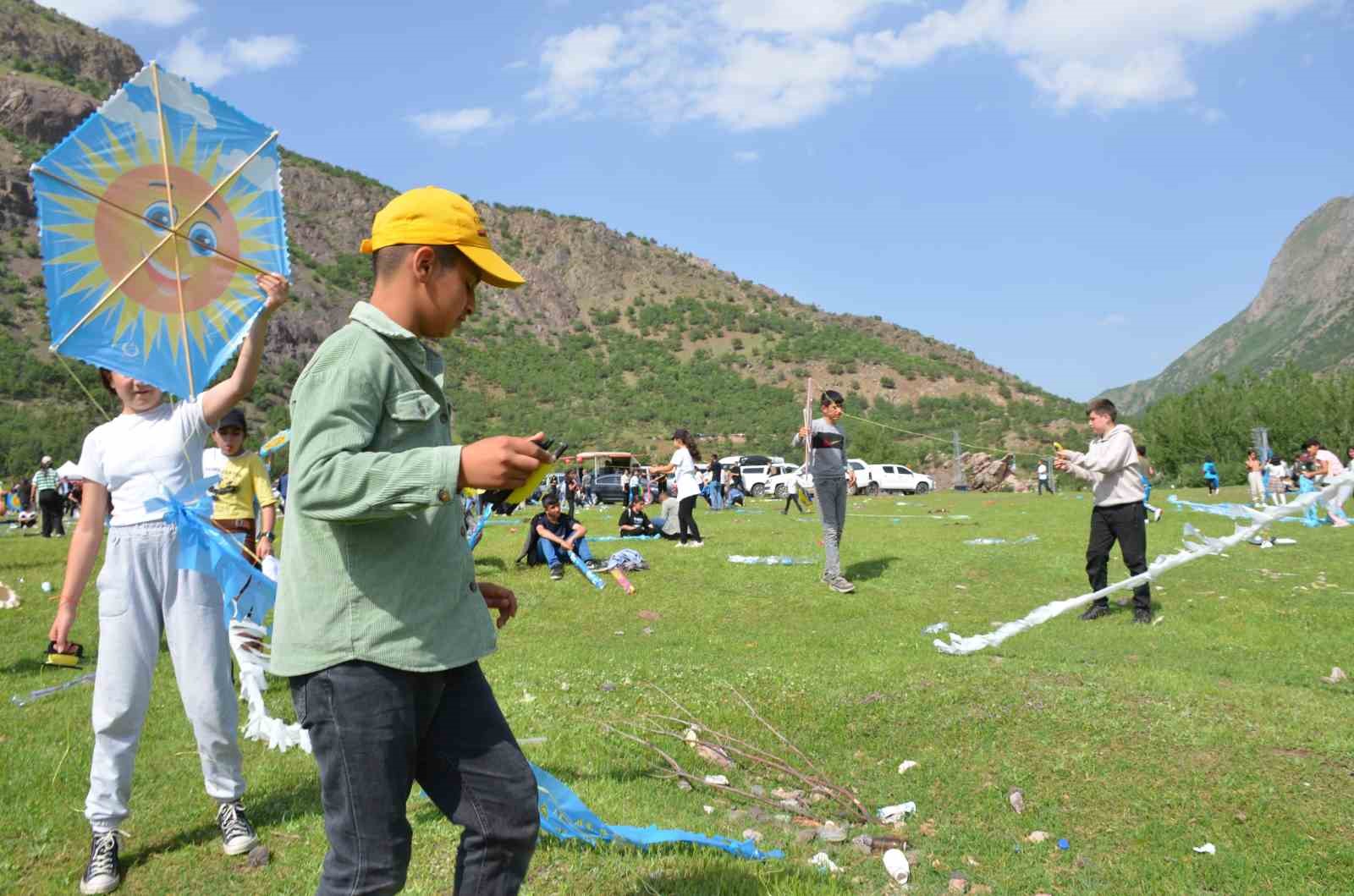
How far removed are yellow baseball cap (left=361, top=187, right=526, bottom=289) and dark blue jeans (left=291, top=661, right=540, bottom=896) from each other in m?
1.00

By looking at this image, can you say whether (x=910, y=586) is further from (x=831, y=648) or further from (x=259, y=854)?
(x=259, y=854)

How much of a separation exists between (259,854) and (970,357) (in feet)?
327

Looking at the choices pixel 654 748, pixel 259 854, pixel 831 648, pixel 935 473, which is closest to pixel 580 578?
pixel 831 648

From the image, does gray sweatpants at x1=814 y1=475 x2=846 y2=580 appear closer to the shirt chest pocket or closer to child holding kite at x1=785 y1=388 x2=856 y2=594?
child holding kite at x1=785 y1=388 x2=856 y2=594

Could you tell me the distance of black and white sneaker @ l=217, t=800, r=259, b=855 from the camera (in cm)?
405

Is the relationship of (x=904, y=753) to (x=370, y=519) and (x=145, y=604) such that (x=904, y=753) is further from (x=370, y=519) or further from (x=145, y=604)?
(x=370, y=519)

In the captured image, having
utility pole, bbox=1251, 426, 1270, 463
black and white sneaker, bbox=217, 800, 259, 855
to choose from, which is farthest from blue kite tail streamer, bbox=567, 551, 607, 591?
utility pole, bbox=1251, 426, 1270, 463

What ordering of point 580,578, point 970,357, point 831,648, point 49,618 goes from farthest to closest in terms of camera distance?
point 970,357
point 580,578
point 49,618
point 831,648

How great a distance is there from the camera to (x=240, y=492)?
726 centimetres

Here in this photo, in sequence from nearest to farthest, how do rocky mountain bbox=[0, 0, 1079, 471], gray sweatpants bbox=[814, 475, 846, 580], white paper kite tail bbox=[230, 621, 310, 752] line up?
1. white paper kite tail bbox=[230, 621, 310, 752]
2. gray sweatpants bbox=[814, 475, 846, 580]
3. rocky mountain bbox=[0, 0, 1079, 471]

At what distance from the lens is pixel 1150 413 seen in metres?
51.9

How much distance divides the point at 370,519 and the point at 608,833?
2234 millimetres

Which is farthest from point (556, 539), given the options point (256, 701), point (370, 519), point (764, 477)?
point (764, 477)

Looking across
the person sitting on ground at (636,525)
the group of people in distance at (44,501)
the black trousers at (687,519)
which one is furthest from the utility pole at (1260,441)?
the group of people in distance at (44,501)
